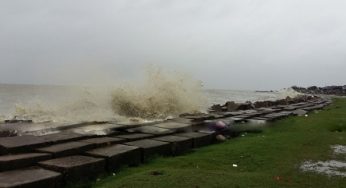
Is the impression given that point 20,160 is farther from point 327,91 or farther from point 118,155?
point 327,91

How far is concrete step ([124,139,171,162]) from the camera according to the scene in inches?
258

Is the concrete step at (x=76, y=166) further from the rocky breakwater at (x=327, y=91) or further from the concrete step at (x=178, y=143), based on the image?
the rocky breakwater at (x=327, y=91)

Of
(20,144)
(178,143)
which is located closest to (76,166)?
(20,144)

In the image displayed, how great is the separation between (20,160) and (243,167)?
10.3ft

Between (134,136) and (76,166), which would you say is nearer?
(76,166)

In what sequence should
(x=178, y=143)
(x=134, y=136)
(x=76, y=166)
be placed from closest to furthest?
(x=76, y=166)
(x=178, y=143)
(x=134, y=136)

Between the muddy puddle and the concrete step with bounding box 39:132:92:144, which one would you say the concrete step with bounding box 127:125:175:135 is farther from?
the muddy puddle

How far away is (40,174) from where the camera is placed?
15.4ft

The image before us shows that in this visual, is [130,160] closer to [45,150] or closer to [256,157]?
[45,150]

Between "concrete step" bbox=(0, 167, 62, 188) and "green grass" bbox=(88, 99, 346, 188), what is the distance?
0.56m

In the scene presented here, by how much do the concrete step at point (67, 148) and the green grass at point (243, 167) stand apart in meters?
0.76

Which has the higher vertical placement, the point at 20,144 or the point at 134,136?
the point at 20,144

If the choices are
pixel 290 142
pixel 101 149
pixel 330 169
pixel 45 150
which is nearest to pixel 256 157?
pixel 330 169

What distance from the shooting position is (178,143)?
24.1 ft
